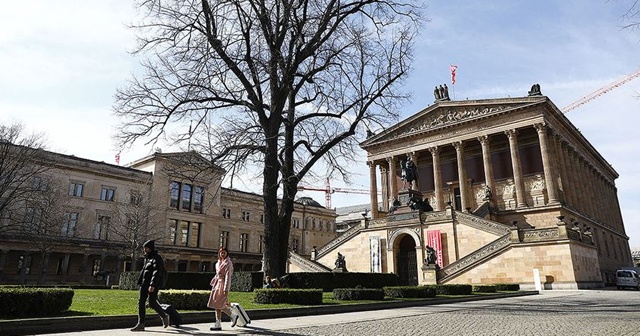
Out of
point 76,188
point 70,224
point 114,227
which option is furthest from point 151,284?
point 76,188

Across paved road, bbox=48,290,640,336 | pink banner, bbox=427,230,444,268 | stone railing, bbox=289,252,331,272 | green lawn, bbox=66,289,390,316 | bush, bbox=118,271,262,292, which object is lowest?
paved road, bbox=48,290,640,336

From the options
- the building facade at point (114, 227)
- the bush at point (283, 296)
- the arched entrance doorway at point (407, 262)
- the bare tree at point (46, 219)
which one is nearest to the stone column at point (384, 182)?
the arched entrance doorway at point (407, 262)

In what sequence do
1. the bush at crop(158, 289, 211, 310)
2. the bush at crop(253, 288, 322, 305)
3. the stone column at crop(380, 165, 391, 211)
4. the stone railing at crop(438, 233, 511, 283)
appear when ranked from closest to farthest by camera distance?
the bush at crop(158, 289, 211, 310) < the bush at crop(253, 288, 322, 305) < the stone railing at crop(438, 233, 511, 283) < the stone column at crop(380, 165, 391, 211)

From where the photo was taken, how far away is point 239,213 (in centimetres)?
6869

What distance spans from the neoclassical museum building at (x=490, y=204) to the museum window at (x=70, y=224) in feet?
95.4

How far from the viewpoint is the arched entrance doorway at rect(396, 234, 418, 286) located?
38.3 m

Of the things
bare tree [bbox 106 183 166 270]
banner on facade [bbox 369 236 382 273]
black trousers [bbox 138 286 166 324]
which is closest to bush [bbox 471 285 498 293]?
banner on facade [bbox 369 236 382 273]

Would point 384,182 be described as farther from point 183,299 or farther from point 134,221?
point 183,299

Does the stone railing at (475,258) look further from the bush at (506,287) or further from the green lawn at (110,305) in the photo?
the green lawn at (110,305)

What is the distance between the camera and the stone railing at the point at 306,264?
38.1 meters

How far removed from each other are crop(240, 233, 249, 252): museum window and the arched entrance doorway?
3515 cm

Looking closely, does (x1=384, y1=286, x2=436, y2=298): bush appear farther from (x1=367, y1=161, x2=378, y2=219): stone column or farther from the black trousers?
(x1=367, y1=161, x2=378, y2=219): stone column

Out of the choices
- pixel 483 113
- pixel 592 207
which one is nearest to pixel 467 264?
pixel 483 113

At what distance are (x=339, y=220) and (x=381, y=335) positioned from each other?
324ft
